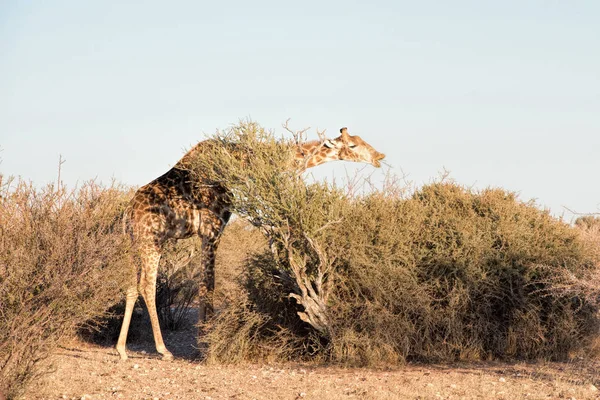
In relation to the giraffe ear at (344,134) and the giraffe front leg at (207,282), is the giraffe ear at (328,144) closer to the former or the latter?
the giraffe ear at (344,134)

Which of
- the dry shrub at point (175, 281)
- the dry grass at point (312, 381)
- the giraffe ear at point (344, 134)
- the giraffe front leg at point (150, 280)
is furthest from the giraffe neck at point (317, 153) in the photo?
the dry shrub at point (175, 281)

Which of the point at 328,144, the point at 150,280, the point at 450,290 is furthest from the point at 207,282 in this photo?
the point at 450,290

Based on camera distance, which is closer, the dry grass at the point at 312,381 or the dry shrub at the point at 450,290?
the dry grass at the point at 312,381

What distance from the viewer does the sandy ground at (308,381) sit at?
8453 millimetres

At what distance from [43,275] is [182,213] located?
3.80m

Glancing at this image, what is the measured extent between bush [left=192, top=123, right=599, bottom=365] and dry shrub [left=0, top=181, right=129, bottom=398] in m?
2.21

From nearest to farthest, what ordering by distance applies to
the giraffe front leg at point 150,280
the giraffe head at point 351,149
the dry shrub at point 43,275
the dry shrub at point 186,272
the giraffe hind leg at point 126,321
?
the dry shrub at point 43,275, the giraffe hind leg at point 126,321, the giraffe front leg at point 150,280, the giraffe head at point 351,149, the dry shrub at point 186,272

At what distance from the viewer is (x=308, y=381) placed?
30.6 feet

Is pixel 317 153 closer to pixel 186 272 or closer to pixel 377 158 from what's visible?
→ pixel 377 158

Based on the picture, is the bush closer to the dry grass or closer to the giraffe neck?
the dry grass

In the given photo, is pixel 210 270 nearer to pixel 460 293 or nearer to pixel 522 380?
pixel 460 293

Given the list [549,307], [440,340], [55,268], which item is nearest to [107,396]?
[55,268]

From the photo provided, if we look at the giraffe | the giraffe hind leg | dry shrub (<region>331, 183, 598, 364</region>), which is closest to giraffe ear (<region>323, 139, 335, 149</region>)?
the giraffe

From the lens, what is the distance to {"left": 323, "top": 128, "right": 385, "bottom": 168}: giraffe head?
40.0 feet
